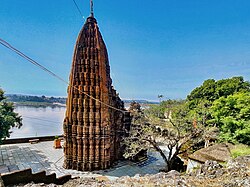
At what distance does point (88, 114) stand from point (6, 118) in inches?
204

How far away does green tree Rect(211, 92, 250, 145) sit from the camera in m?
8.12

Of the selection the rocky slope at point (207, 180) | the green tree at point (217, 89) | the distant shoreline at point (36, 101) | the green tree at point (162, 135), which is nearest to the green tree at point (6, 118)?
the distant shoreline at point (36, 101)

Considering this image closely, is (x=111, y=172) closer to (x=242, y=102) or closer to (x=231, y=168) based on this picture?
(x=231, y=168)

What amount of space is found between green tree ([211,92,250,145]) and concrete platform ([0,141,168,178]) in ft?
14.2

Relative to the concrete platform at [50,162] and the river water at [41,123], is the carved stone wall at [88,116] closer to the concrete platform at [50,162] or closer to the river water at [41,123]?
the concrete platform at [50,162]

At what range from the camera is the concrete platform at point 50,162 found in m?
9.42

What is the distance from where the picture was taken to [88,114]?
9930mm

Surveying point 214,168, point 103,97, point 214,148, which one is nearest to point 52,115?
point 103,97

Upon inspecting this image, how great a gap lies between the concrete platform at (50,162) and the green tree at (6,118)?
1738 millimetres

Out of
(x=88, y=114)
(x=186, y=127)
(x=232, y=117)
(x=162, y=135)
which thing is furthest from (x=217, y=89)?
(x=88, y=114)

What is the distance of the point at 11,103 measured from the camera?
12.7 meters

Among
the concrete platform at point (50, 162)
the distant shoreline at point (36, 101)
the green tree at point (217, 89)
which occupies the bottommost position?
the concrete platform at point (50, 162)

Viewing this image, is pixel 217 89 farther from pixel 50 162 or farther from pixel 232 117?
pixel 50 162

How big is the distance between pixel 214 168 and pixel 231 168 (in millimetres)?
400
